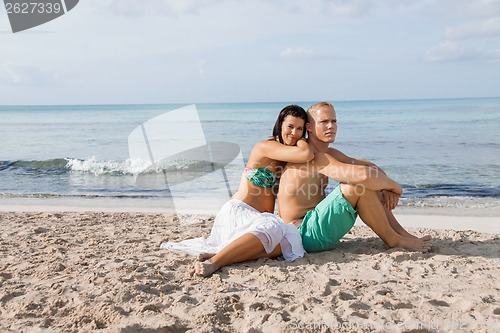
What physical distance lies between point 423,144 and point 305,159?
47.7 feet

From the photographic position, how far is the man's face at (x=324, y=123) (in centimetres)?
419

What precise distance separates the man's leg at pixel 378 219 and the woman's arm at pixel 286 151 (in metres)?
0.38

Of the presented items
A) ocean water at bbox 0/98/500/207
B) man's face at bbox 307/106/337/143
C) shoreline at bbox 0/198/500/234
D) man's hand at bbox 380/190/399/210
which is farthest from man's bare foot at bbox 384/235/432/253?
ocean water at bbox 0/98/500/207

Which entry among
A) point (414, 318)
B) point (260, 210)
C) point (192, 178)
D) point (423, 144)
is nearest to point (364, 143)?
point (423, 144)

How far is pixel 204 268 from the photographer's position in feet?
12.3

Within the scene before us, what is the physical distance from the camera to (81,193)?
9.09 metres

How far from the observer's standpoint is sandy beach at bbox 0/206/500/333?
2932 mm

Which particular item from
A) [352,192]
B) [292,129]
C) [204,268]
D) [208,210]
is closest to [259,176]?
[292,129]

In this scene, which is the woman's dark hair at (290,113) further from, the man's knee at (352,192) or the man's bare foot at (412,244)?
the man's bare foot at (412,244)

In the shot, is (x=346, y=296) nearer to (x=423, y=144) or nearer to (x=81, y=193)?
(x=81, y=193)

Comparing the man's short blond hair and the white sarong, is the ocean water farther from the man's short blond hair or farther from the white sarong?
the man's short blond hair

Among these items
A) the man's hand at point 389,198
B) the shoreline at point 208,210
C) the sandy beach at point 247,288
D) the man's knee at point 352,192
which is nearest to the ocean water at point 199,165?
the shoreline at point 208,210

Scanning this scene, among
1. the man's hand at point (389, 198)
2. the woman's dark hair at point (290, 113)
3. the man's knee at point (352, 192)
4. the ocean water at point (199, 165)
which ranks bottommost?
the ocean water at point (199, 165)

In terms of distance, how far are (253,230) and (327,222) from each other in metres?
0.61
